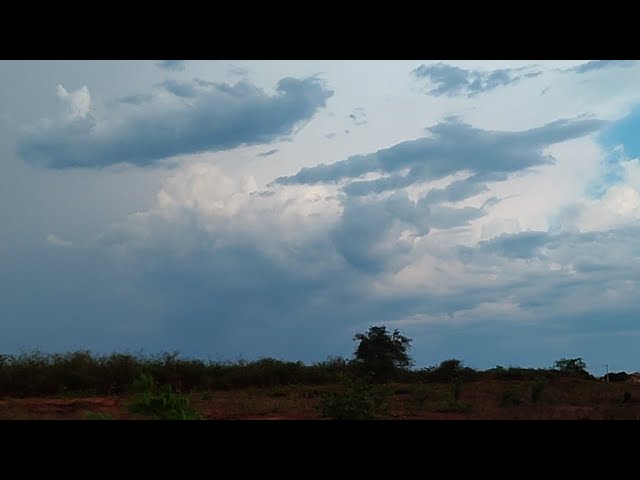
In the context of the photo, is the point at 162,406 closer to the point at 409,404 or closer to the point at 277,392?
the point at 409,404

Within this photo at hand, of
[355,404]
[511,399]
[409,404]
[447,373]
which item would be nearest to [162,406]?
[355,404]

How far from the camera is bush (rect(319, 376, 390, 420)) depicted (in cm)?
906

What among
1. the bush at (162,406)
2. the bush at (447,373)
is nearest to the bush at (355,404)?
the bush at (162,406)

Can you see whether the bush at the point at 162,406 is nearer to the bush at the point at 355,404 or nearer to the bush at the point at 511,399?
the bush at the point at 355,404

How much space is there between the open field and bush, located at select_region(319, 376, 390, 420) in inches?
16.8

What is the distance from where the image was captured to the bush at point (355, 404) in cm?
906

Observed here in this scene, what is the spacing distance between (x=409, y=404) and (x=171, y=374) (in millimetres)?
5746

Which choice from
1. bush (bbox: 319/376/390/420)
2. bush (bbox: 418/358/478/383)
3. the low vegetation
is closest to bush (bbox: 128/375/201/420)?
the low vegetation

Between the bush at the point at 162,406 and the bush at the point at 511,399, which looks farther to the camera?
the bush at the point at 511,399

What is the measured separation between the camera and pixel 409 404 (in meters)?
12.5

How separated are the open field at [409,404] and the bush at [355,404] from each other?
0.43 m
